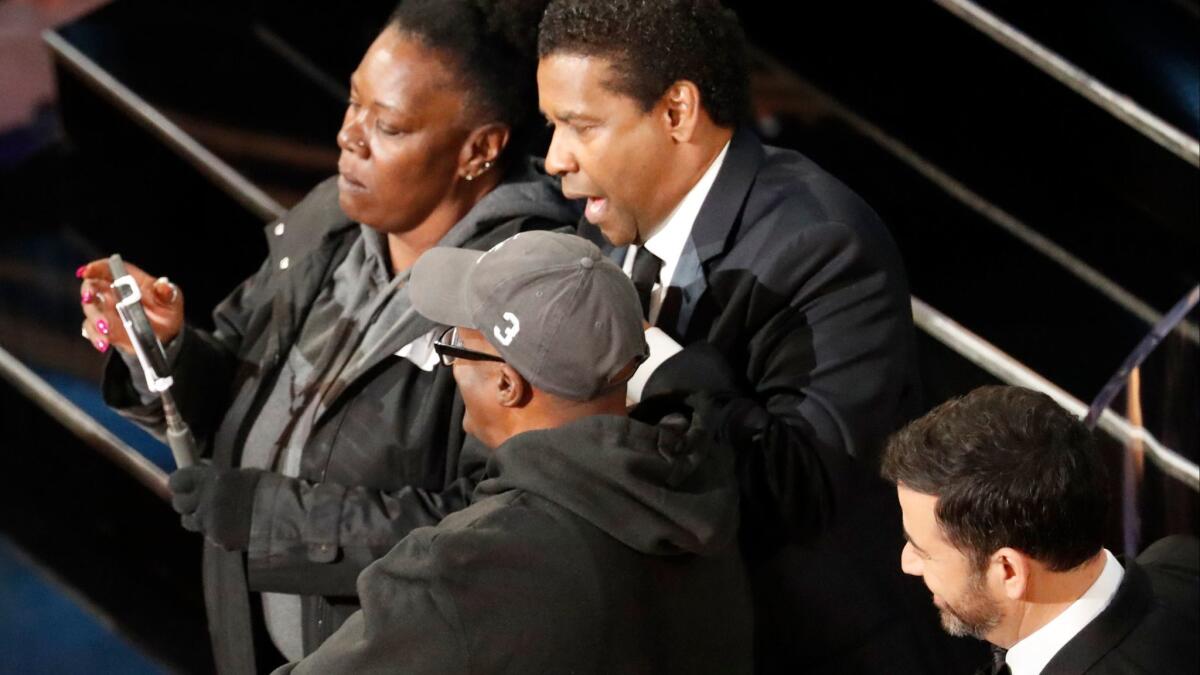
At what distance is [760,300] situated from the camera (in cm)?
232

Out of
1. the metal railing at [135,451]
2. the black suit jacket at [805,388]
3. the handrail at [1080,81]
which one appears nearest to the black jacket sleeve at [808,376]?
the black suit jacket at [805,388]

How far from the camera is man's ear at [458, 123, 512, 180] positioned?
8.78 ft

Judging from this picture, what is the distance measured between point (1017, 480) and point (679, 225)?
0.73 meters

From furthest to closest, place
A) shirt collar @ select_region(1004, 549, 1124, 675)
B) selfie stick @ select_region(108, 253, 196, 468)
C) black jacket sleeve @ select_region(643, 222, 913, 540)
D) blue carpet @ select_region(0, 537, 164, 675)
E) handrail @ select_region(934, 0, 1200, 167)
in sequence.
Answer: handrail @ select_region(934, 0, 1200, 167)
blue carpet @ select_region(0, 537, 164, 675)
selfie stick @ select_region(108, 253, 196, 468)
black jacket sleeve @ select_region(643, 222, 913, 540)
shirt collar @ select_region(1004, 549, 1124, 675)

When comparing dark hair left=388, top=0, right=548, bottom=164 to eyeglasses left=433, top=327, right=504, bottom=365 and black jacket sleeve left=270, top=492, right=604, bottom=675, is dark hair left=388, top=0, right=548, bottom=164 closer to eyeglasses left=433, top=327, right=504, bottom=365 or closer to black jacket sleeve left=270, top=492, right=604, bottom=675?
eyeglasses left=433, top=327, right=504, bottom=365

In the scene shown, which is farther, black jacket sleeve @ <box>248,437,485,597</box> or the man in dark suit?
black jacket sleeve @ <box>248,437,485,597</box>

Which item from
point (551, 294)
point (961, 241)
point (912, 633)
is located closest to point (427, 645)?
point (551, 294)

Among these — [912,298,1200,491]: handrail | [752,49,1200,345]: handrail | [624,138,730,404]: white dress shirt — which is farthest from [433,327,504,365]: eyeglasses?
[752,49,1200,345]: handrail

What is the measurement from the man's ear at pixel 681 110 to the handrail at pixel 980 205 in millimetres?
2023

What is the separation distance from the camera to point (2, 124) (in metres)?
4.88

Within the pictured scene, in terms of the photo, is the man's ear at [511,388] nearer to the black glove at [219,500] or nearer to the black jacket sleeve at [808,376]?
the black jacket sleeve at [808,376]

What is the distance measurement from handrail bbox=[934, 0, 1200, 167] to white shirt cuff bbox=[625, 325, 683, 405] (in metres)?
2.23

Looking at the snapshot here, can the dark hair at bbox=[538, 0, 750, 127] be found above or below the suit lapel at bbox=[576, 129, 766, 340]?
above

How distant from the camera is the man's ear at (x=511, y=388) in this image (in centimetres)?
198
